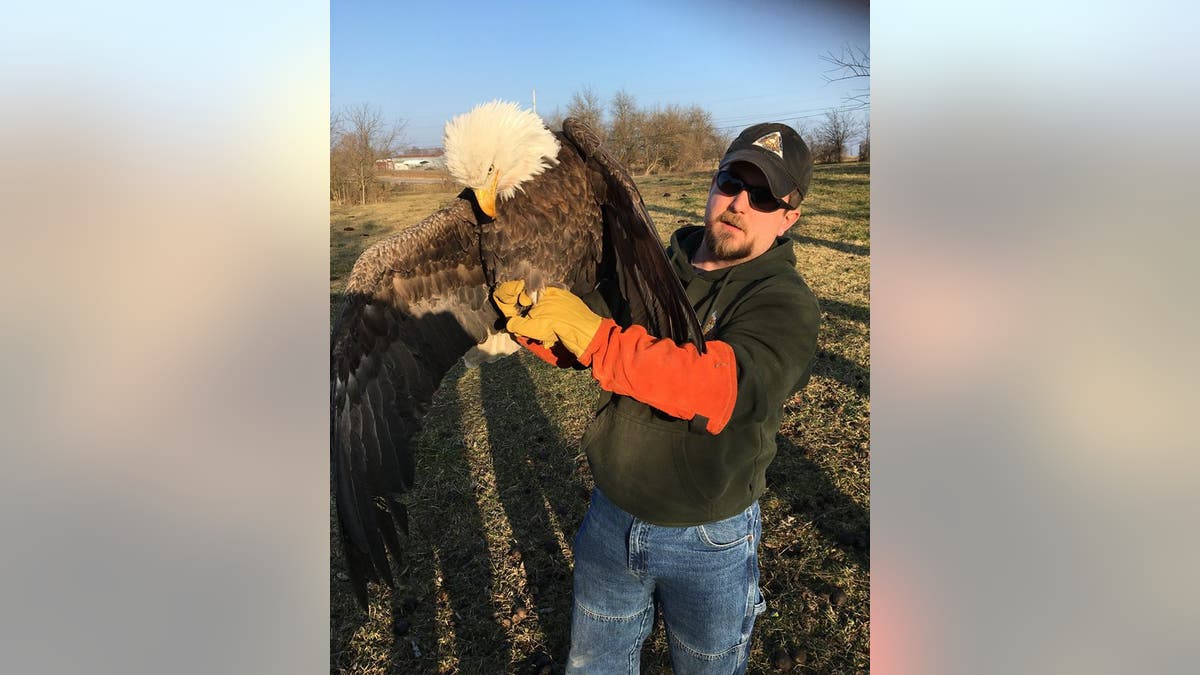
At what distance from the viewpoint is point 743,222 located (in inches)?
81.3

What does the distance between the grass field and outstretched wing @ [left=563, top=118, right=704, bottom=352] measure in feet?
2.84

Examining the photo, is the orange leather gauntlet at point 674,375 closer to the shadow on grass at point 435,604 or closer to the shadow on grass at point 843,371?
the shadow on grass at point 435,604

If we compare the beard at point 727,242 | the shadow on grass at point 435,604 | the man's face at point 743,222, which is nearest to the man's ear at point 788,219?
the man's face at point 743,222

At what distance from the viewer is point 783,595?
398cm

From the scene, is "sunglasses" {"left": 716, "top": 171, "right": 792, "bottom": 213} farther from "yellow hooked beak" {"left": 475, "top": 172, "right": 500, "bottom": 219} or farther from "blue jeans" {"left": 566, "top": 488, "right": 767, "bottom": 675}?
"yellow hooked beak" {"left": 475, "top": 172, "right": 500, "bottom": 219}

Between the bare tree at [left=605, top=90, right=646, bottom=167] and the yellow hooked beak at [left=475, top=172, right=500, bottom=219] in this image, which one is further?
the bare tree at [left=605, top=90, right=646, bottom=167]

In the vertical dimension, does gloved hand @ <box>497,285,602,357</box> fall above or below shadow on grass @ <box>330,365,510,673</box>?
above

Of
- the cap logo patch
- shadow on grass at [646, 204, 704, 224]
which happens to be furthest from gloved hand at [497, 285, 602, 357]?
shadow on grass at [646, 204, 704, 224]

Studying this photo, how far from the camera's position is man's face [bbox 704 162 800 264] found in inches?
81.0

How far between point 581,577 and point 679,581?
0.45m

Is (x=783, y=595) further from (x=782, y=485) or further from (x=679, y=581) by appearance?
(x=679, y=581)

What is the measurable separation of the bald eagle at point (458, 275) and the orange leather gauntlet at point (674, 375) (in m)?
0.75
